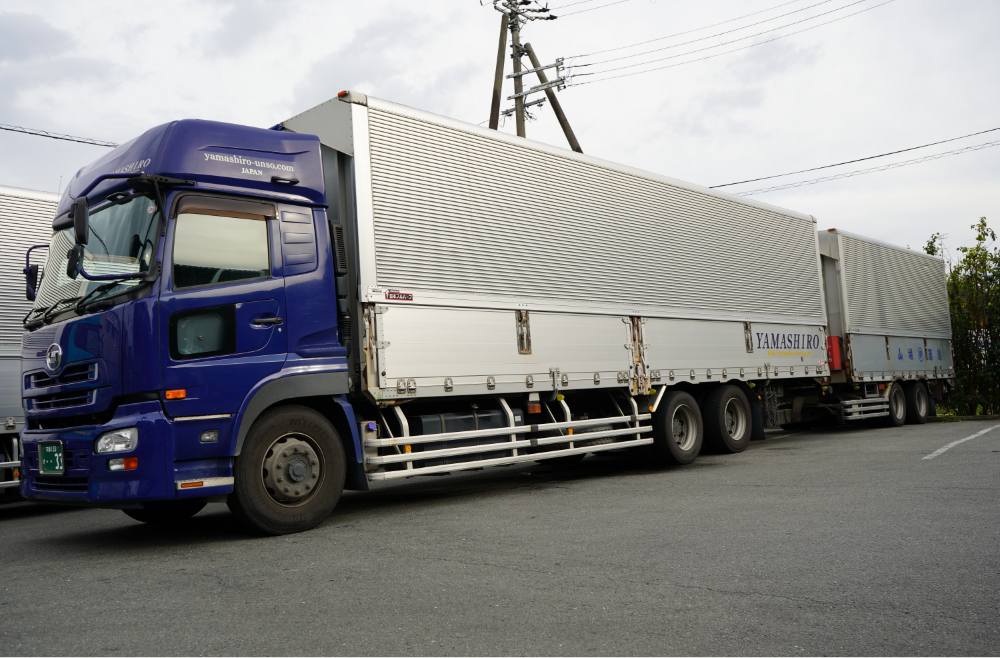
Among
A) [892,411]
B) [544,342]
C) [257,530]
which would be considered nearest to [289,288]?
[257,530]

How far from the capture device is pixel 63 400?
658 centimetres

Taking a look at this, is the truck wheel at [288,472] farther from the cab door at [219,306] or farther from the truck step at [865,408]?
the truck step at [865,408]

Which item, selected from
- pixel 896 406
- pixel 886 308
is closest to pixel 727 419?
pixel 886 308

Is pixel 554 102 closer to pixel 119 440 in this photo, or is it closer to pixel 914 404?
pixel 914 404

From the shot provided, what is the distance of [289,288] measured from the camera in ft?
23.1

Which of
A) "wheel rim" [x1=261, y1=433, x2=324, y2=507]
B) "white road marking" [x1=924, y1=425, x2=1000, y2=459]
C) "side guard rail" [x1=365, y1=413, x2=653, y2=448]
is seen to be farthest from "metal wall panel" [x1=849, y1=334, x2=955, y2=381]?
"wheel rim" [x1=261, y1=433, x2=324, y2=507]

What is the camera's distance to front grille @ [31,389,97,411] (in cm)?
636

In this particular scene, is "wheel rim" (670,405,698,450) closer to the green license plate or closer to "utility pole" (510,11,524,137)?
the green license plate

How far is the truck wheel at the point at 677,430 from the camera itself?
11125 mm

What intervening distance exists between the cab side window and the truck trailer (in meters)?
0.02

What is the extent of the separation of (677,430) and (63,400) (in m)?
7.80

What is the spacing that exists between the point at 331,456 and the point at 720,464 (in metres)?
6.10

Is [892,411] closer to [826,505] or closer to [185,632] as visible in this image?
[826,505]

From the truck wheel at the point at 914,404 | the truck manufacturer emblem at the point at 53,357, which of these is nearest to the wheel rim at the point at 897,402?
the truck wheel at the point at 914,404
